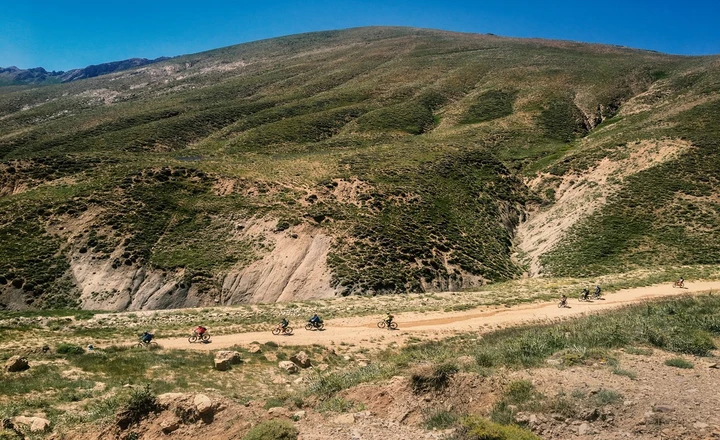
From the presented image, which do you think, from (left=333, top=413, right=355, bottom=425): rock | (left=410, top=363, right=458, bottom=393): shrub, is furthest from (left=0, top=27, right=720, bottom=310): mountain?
(left=333, top=413, right=355, bottom=425): rock

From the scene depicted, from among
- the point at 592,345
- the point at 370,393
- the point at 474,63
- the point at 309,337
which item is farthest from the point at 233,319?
the point at 474,63

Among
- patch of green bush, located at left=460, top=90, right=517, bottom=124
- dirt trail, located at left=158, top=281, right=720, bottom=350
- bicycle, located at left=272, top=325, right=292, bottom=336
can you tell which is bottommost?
dirt trail, located at left=158, top=281, right=720, bottom=350

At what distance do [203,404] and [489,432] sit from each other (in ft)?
24.0

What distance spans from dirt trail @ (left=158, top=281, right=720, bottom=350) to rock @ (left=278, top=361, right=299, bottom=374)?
3.39m

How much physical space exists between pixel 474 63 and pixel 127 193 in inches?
4337

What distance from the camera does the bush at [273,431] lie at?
945 cm

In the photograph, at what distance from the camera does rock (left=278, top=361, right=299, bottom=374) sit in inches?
733

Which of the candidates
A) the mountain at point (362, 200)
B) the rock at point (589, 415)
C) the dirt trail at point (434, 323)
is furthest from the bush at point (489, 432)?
the mountain at point (362, 200)

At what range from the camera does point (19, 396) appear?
13930mm

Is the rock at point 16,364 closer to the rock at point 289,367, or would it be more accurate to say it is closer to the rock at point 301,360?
the rock at point 289,367

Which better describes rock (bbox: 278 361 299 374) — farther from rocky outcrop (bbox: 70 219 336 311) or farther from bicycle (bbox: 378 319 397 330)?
rocky outcrop (bbox: 70 219 336 311)

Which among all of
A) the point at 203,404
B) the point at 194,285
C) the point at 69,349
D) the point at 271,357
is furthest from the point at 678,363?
the point at 194,285

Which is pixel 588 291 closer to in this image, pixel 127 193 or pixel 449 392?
pixel 449 392

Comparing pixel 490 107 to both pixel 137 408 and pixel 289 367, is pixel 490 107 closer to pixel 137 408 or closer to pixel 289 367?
pixel 289 367
